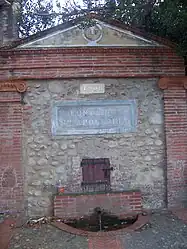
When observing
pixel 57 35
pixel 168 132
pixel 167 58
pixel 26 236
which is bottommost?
pixel 26 236

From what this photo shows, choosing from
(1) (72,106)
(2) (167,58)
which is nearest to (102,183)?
(1) (72,106)

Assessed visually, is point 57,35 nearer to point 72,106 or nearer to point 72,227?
point 72,106

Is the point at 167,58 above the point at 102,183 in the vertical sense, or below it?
above

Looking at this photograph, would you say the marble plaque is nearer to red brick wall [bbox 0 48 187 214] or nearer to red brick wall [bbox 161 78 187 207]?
red brick wall [bbox 0 48 187 214]

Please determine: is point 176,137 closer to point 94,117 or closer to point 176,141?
point 176,141

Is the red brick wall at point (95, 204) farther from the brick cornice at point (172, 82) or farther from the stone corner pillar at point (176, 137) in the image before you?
the brick cornice at point (172, 82)

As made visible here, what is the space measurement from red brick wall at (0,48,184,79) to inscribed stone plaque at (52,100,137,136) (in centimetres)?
57

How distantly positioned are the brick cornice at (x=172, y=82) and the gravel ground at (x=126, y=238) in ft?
8.68

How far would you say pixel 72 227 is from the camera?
5.92m

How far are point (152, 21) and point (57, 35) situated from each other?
2.07 meters

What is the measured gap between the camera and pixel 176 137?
6.84m

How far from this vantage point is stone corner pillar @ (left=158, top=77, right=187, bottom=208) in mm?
6785

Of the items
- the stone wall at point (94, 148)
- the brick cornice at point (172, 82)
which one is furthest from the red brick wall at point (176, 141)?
the stone wall at point (94, 148)

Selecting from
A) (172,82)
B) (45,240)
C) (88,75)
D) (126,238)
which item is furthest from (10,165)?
(172,82)
